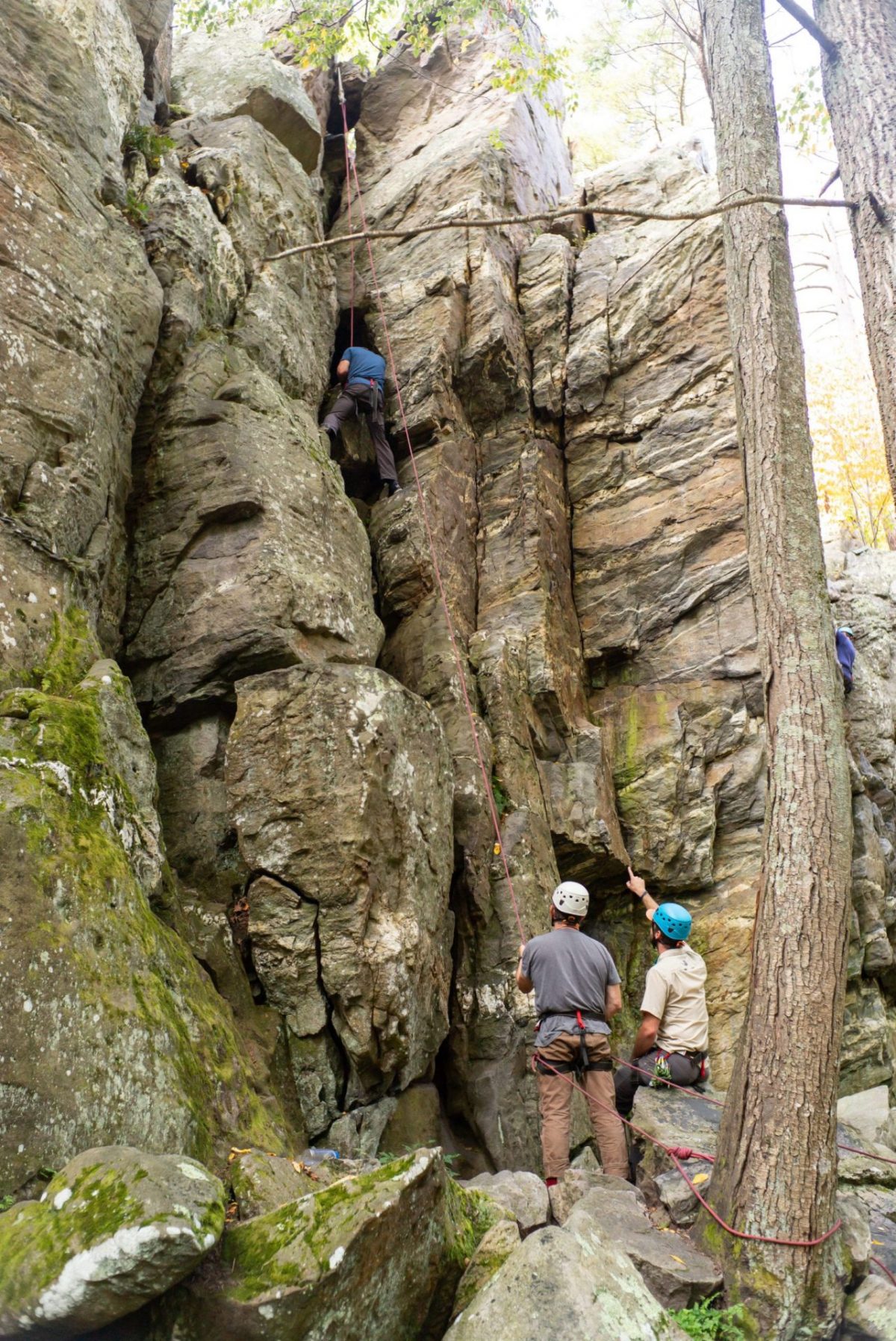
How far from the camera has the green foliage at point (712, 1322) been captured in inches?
183

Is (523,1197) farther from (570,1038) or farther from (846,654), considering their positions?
(846,654)

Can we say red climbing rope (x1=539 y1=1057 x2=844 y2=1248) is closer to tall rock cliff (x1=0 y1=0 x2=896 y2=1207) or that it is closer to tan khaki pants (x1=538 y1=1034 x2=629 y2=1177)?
tan khaki pants (x1=538 y1=1034 x2=629 y2=1177)

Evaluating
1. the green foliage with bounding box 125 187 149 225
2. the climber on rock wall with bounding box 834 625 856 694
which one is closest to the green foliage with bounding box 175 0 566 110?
A: the green foliage with bounding box 125 187 149 225

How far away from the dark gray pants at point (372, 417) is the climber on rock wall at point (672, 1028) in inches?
276

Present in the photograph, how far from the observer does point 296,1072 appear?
285 inches

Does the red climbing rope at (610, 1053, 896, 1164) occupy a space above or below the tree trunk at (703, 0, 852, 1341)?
below

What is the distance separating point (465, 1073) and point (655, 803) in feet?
12.8

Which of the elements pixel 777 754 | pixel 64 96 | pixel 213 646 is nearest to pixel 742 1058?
pixel 777 754

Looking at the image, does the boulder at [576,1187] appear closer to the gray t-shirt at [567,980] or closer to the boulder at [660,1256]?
the boulder at [660,1256]

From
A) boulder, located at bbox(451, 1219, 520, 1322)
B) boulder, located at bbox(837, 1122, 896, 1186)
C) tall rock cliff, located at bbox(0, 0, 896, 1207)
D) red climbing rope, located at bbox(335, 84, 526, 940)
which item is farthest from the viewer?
red climbing rope, located at bbox(335, 84, 526, 940)

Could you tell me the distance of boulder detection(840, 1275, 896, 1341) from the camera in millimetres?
4773

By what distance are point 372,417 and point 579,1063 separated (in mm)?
8229

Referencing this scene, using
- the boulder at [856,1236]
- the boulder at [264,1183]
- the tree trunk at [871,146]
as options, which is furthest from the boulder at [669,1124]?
the tree trunk at [871,146]

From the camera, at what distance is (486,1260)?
4.66 m
